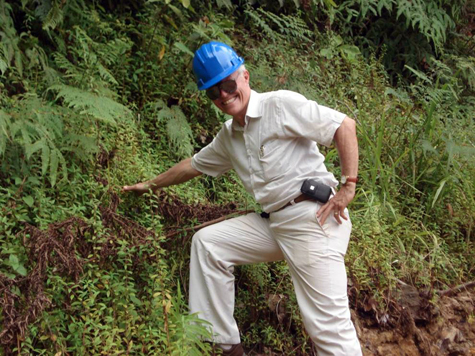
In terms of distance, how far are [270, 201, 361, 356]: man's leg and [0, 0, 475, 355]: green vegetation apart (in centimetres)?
74

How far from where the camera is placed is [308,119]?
12.4ft

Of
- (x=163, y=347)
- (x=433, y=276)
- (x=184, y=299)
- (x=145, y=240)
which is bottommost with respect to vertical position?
(x=433, y=276)

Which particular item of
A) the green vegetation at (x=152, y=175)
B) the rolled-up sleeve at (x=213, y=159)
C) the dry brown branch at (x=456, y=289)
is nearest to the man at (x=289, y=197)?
the rolled-up sleeve at (x=213, y=159)

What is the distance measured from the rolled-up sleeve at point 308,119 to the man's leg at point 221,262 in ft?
2.57

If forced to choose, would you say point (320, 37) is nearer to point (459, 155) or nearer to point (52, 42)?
point (459, 155)

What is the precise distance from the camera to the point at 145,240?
4.36 m

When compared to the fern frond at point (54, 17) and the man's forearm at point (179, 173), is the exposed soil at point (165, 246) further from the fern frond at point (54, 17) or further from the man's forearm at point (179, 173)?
the fern frond at point (54, 17)

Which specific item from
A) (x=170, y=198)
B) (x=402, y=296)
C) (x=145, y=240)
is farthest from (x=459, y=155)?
(x=145, y=240)

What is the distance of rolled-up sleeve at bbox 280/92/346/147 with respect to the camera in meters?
3.77

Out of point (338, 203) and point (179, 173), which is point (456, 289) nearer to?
point (338, 203)

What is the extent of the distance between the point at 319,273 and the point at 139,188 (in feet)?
5.22

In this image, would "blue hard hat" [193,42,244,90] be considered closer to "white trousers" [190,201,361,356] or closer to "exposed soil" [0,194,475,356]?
"white trousers" [190,201,361,356]

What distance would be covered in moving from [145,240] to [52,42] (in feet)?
7.87

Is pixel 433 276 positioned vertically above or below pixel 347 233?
below
